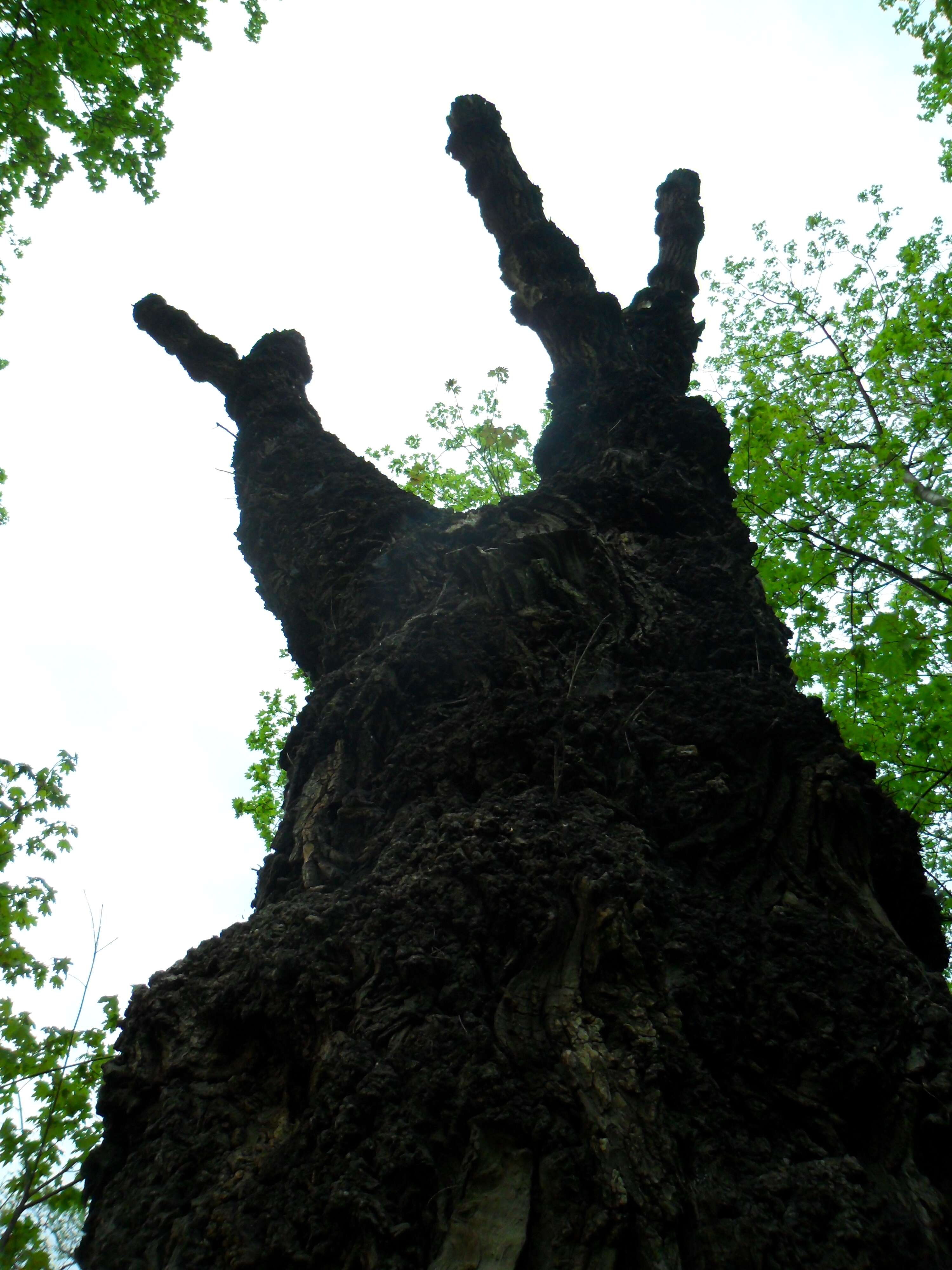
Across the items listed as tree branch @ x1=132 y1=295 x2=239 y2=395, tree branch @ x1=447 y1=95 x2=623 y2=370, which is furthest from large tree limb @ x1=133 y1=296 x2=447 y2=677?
tree branch @ x1=447 y1=95 x2=623 y2=370

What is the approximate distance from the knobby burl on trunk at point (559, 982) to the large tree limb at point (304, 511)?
44cm

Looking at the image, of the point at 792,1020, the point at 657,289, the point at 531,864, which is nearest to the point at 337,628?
the point at 531,864

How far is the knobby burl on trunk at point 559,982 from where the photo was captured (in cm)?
150

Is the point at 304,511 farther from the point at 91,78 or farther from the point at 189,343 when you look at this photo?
the point at 91,78

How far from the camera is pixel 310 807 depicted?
2840 millimetres

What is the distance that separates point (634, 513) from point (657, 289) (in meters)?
2.88

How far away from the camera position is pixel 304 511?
14.2 feet

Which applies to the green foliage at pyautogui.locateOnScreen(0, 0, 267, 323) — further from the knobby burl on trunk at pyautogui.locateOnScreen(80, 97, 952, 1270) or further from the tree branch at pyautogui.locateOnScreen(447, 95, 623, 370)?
the knobby burl on trunk at pyautogui.locateOnScreen(80, 97, 952, 1270)

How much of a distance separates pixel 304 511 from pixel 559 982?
3.07 m

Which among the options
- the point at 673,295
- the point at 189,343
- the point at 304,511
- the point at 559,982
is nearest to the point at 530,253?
the point at 673,295

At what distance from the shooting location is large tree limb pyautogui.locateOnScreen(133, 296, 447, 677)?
3869 mm

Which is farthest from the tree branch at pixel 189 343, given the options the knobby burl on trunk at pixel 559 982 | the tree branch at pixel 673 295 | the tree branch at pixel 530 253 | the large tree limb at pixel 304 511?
the knobby burl on trunk at pixel 559 982

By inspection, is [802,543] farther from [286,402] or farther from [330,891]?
[330,891]

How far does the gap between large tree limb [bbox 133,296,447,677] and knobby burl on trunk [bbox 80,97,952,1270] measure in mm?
445
